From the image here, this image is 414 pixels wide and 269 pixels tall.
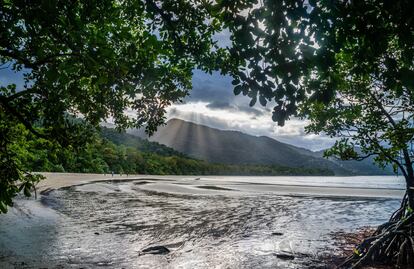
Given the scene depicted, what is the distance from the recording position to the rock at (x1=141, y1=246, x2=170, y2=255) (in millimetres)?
11688

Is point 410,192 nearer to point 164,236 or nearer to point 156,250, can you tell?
point 156,250

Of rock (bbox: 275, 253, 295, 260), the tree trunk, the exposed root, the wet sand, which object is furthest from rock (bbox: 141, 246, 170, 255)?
the wet sand

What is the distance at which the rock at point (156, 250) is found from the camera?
1169 cm

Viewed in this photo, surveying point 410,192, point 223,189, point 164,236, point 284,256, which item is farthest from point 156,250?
point 223,189

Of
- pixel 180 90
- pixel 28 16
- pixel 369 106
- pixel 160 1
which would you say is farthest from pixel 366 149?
pixel 28 16

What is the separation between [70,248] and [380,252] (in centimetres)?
1063

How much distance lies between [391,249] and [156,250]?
7857mm

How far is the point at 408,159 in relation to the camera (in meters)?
11.2

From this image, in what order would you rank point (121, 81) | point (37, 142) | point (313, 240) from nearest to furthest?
point (121, 81), point (37, 142), point (313, 240)

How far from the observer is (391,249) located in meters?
9.49

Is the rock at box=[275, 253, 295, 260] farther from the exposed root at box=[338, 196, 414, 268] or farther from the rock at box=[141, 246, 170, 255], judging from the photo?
the rock at box=[141, 246, 170, 255]

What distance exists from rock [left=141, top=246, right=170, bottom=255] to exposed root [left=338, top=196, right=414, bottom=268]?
606cm

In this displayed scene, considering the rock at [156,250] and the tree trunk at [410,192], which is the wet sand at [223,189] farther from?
the tree trunk at [410,192]

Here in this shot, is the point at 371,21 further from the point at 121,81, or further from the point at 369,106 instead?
the point at 369,106
